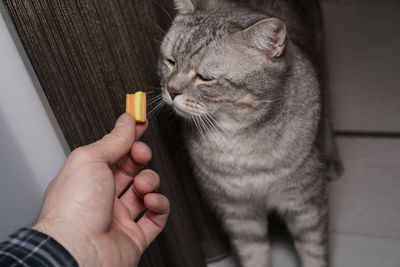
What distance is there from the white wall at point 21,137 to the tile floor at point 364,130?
31.1 inches

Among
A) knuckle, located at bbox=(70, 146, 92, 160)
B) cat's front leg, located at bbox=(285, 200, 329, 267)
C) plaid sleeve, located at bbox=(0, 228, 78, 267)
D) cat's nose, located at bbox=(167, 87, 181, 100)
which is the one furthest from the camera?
cat's front leg, located at bbox=(285, 200, 329, 267)

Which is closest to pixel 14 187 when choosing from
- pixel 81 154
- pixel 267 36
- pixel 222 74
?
pixel 81 154

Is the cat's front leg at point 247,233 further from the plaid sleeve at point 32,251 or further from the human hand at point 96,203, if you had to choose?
the plaid sleeve at point 32,251

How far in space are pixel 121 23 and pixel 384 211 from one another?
1.14m

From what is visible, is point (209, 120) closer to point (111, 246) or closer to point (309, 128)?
point (309, 128)

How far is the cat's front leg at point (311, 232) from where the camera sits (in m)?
1.39

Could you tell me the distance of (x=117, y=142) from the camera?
0.99m

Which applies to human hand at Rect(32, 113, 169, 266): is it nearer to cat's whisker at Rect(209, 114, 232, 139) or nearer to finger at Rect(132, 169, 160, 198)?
→ finger at Rect(132, 169, 160, 198)

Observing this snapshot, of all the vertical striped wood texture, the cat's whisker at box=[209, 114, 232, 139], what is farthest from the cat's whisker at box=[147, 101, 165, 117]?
the cat's whisker at box=[209, 114, 232, 139]

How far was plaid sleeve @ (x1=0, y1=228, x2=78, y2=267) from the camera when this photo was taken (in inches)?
31.1

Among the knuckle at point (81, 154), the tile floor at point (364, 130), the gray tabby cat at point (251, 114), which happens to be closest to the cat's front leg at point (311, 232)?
the gray tabby cat at point (251, 114)

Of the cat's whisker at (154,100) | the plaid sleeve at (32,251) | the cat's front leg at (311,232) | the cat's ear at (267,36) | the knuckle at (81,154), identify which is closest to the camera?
the plaid sleeve at (32,251)

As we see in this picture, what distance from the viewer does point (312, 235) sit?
1433mm

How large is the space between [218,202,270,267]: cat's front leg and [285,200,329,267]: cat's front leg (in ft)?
0.33
